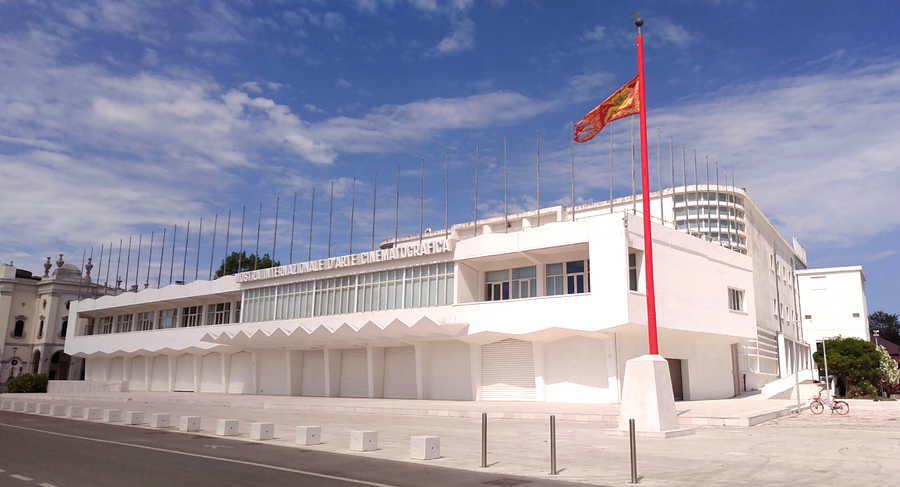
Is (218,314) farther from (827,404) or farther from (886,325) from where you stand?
(886,325)

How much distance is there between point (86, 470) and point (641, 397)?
14061mm

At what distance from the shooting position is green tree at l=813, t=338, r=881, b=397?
2012 inches

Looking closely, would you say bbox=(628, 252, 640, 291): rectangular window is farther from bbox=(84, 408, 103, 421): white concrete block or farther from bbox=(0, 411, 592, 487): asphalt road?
bbox=(84, 408, 103, 421): white concrete block

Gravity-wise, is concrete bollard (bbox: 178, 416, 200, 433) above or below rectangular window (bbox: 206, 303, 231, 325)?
below

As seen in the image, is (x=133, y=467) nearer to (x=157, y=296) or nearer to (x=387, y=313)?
(x=387, y=313)

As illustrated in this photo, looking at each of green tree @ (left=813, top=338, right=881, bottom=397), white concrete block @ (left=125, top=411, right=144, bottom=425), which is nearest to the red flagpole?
white concrete block @ (left=125, top=411, right=144, bottom=425)

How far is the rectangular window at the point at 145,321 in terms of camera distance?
213ft

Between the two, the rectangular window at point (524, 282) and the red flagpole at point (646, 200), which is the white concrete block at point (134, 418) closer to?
the red flagpole at point (646, 200)

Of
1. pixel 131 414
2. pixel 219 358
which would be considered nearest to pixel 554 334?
pixel 131 414

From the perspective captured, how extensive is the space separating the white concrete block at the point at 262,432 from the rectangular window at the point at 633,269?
810 inches

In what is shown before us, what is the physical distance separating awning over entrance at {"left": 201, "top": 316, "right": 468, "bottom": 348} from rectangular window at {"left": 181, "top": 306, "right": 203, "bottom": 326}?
9.26 metres

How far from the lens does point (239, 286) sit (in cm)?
5253

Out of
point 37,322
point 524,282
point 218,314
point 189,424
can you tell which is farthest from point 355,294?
point 37,322

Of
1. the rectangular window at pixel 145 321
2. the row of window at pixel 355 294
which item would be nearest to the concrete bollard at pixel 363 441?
the row of window at pixel 355 294
